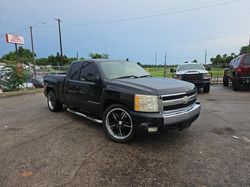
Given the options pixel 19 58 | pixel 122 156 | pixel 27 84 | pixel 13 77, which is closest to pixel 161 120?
pixel 122 156

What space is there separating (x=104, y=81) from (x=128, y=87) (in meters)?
0.75

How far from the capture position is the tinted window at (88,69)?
4.67 metres

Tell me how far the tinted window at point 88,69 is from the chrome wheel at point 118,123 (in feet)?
3.42

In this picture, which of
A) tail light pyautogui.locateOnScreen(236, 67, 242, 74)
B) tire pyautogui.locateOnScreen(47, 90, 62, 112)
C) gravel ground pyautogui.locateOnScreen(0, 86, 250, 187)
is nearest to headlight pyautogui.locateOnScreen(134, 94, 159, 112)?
gravel ground pyautogui.locateOnScreen(0, 86, 250, 187)

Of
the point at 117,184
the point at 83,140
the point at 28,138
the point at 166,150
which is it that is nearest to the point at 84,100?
the point at 83,140

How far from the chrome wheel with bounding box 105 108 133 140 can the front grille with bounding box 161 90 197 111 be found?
76cm

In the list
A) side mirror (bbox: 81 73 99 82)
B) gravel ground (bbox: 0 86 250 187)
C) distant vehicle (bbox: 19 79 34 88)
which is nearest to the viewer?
gravel ground (bbox: 0 86 250 187)

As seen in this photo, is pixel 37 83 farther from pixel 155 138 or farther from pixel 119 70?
pixel 155 138

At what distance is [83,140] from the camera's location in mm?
4191

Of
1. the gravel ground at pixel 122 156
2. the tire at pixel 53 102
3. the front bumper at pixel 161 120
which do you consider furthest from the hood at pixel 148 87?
the tire at pixel 53 102

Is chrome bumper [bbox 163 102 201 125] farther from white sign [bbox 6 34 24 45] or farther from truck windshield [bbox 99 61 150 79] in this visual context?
white sign [bbox 6 34 24 45]

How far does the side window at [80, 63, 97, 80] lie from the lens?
4.64 m

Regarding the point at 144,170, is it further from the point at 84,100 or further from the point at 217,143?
the point at 84,100

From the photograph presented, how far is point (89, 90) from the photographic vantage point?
15.2 ft
